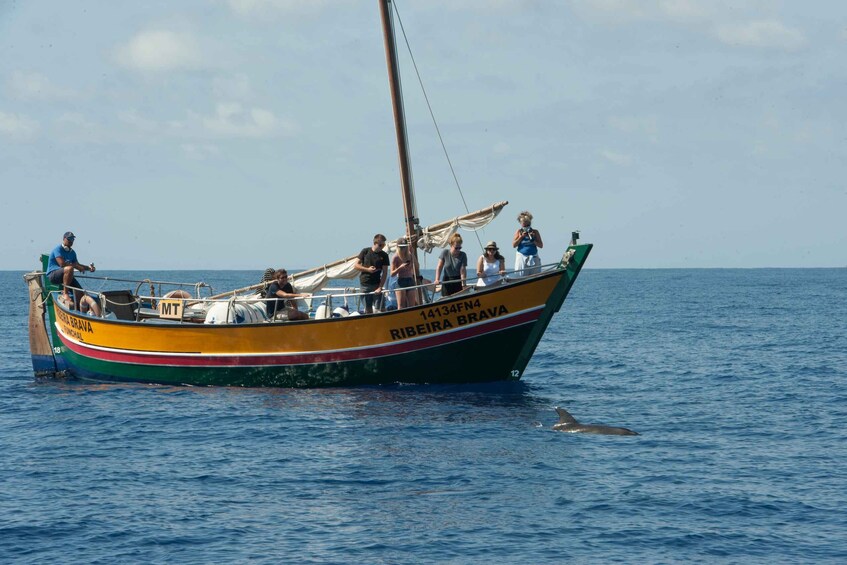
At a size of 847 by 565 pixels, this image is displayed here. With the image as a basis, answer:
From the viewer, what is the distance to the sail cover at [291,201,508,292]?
22.5 metres

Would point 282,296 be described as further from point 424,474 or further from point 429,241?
point 424,474

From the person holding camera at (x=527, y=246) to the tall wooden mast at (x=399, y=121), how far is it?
250 cm

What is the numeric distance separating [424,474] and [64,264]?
13704 mm

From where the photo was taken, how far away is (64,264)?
25.4 metres

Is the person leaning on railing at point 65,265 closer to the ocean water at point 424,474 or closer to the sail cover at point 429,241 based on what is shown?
the ocean water at point 424,474

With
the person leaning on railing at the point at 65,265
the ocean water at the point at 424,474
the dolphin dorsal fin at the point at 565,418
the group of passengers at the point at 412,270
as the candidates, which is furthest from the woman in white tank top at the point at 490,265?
the person leaning on railing at the point at 65,265

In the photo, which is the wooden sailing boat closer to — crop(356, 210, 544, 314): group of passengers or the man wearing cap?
crop(356, 210, 544, 314): group of passengers

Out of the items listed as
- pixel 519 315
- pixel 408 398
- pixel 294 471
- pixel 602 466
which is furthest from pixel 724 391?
pixel 294 471

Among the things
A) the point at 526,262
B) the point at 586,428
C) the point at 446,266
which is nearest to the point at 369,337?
the point at 446,266

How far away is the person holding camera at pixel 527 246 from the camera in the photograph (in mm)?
21797

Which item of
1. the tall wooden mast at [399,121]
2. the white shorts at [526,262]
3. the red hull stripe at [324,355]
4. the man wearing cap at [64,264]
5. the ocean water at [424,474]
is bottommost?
the ocean water at [424,474]

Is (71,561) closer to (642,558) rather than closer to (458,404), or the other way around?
(642,558)

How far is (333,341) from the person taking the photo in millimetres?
22234

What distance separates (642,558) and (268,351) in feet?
40.6
